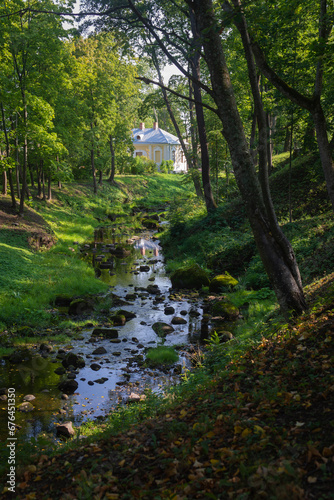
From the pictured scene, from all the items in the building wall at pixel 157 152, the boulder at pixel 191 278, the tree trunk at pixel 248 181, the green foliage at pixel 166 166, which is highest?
the building wall at pixel 157 152

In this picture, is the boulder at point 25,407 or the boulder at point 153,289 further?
the boulder at point 153,289

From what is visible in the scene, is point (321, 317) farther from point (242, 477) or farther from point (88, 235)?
point (88, 235)

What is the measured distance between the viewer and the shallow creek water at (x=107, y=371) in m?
6.42

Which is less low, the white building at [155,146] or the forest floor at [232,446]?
the white building at [155,146]

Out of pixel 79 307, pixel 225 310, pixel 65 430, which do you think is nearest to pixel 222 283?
pixel 225 310

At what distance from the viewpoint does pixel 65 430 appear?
5.66 m

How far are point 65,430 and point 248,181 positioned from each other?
5.00 metres

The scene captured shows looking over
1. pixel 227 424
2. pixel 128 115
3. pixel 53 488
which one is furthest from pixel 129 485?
pixel 128 115

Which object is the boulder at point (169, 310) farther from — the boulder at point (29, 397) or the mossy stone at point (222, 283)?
the boulder at point (29, 397)

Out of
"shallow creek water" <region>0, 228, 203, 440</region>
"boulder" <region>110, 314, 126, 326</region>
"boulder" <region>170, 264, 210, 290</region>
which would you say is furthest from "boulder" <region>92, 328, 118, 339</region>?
"boulder" <region>170, 264, 210, 290</region>

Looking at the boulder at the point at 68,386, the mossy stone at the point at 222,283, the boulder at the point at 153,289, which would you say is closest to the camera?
the boulder at the point at 68,386

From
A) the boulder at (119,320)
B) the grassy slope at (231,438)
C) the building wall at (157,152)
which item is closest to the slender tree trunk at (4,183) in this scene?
the boulder at (119,320)

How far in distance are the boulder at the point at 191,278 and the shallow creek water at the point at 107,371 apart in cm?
52

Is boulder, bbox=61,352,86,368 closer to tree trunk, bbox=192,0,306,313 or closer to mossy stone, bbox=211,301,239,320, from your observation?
mossy stone, bbox=211,301,239,320
